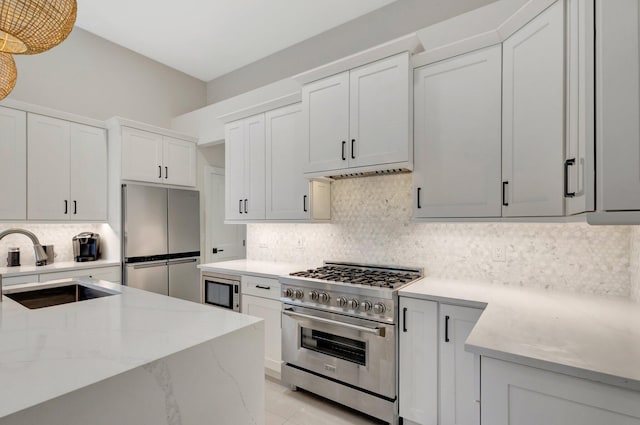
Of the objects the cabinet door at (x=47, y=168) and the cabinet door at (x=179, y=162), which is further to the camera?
the cabinet door at (x=179, y=162)

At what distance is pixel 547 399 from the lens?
1119 mm

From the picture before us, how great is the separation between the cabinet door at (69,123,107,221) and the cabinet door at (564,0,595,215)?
4198 mm

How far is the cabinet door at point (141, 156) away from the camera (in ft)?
11.6

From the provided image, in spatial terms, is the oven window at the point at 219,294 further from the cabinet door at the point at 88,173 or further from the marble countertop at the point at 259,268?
the cabinet door at the point at 88,173

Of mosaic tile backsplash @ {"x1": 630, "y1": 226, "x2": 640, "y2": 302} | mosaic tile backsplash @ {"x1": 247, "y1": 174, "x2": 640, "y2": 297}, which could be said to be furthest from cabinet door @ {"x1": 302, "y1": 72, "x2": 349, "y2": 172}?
mosaic tile backsplash @ {"x1": 630, "y1": 226, "x2": 640, "y2": 302}

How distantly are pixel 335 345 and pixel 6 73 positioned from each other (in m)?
2.56

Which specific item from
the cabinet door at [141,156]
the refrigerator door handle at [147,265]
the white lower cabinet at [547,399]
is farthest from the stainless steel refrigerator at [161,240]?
the white lower cabinet at [547,399]

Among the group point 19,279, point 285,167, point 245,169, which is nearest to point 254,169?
point 245,169

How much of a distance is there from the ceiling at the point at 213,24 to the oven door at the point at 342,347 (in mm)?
2933

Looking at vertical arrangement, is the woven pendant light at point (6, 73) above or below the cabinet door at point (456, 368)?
above

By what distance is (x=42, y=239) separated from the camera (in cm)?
335

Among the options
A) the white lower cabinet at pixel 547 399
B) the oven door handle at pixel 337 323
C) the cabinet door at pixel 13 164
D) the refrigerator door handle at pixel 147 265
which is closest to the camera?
the white lower cabinet at pixel 547 399

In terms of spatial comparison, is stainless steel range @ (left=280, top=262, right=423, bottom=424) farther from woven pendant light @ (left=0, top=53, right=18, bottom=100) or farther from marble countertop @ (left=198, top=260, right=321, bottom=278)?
woven pendant light @ (left=0, top=53, right=18, bottom=100)

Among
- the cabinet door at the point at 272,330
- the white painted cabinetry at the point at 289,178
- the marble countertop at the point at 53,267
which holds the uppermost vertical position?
the white painted cabinetry at the point at 289,178
